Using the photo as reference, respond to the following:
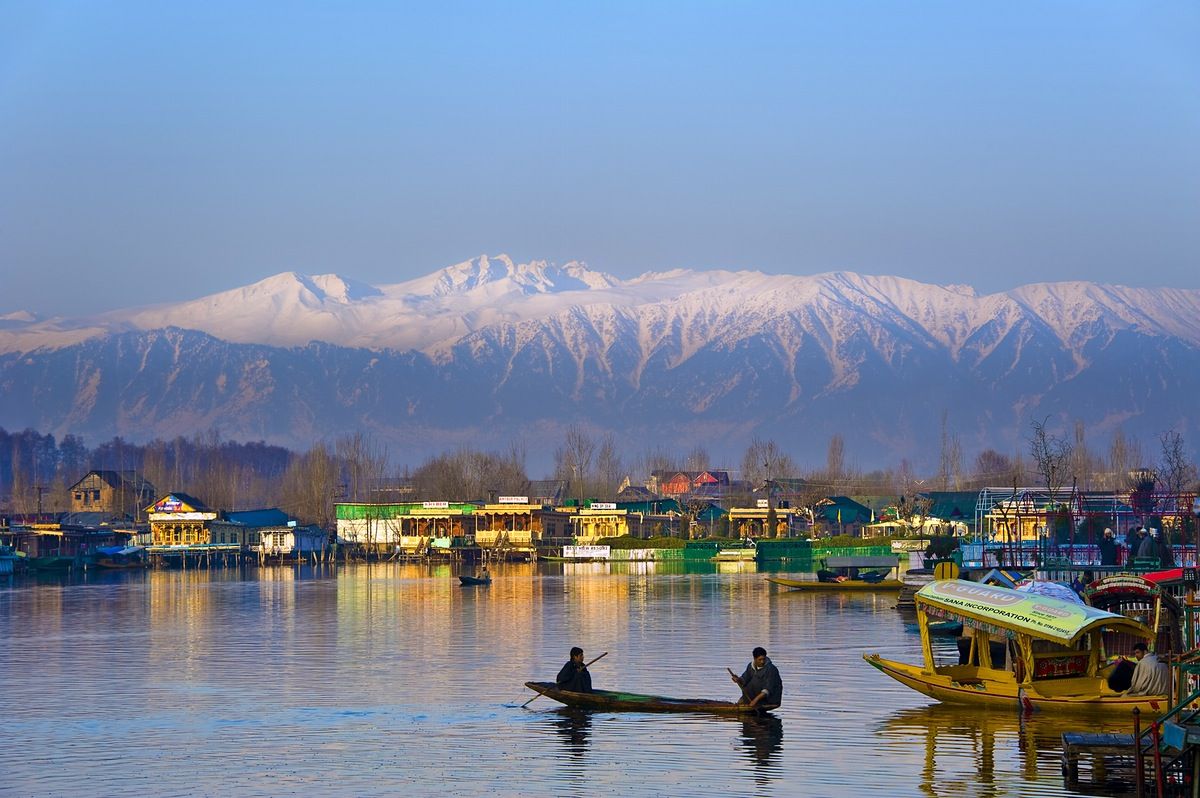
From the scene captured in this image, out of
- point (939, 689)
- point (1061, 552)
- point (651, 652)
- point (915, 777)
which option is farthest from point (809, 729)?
point (1061, 552)

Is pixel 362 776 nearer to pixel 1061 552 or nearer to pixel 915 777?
pixel 915 777

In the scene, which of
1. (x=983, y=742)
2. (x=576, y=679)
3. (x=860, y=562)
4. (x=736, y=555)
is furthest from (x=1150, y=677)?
(x=736, y=555)

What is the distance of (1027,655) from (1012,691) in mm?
939

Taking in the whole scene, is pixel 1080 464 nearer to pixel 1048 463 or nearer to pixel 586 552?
pixel 586 552

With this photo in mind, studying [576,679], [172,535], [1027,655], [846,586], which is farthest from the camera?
[172,535]

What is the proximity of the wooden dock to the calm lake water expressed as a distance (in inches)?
15.8

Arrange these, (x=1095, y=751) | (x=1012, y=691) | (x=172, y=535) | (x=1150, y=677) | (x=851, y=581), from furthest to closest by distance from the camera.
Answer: (x=172, y=535) < (x=851, y=581) < (x=1012, y=691) < (x=1150, y=677) < (x=1095, y=751)

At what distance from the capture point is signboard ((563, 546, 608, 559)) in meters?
146

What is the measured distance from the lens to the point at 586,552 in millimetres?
146500

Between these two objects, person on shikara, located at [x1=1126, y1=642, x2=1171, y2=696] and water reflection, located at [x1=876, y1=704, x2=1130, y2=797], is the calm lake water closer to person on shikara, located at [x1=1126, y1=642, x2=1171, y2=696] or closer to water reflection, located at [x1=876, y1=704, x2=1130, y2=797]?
water reflection, located at [x1=876, y1=704, x2=1130, y2=797]

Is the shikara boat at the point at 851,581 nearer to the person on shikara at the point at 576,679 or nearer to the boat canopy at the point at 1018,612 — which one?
the boat canopy at the point at 1018,612

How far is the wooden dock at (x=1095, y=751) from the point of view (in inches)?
989

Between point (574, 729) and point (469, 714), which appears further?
point (469, 714)

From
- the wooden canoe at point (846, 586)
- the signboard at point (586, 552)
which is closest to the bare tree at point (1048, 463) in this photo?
the wooden canoe at point (846, 586)
